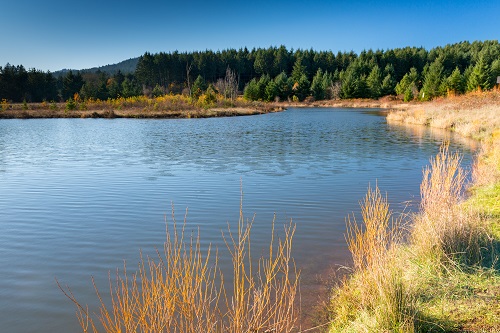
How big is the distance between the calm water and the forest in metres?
42.8

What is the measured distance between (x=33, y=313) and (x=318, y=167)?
1081 cm

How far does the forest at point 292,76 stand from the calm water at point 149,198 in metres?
42.8

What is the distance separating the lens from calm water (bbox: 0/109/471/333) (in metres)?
5.34

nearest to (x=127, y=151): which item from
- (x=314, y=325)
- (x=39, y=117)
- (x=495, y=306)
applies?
(x=314, y=325)

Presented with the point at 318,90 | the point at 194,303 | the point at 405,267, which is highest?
the point at 318,90

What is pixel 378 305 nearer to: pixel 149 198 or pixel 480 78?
pixel 149 198

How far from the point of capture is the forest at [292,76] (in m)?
63.0

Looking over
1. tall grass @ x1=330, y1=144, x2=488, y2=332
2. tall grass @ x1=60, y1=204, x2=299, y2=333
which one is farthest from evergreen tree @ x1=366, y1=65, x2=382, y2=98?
tall grass @ x1=60, y1=204, x2=299, y2=333

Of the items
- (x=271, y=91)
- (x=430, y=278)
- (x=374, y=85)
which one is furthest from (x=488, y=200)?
(x=374, y=85)

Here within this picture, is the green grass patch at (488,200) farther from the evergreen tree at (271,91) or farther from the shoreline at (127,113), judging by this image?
the evergreen tree at (271,91)

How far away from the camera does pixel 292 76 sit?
88875 mm

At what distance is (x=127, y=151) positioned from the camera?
717 inches

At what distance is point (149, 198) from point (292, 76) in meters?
83.5

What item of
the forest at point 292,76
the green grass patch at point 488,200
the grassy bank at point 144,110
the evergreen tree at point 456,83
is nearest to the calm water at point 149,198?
the green grass patch at point 488,200
